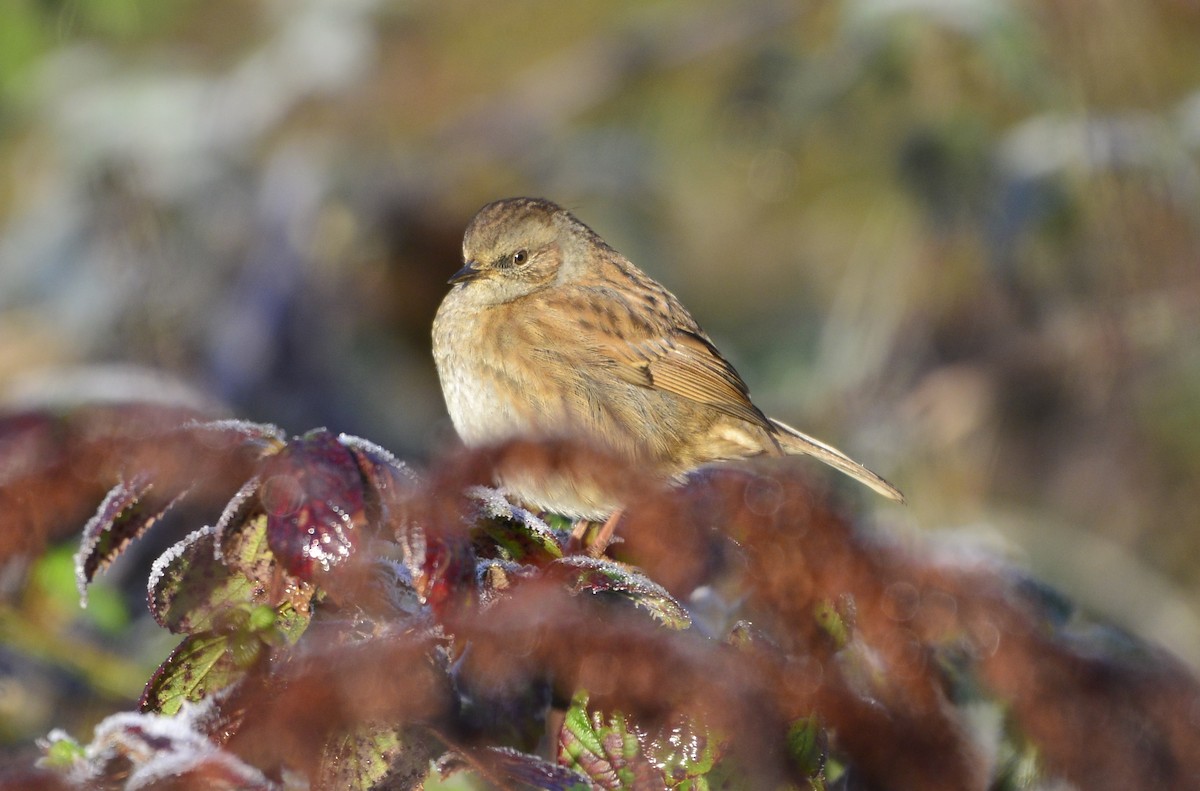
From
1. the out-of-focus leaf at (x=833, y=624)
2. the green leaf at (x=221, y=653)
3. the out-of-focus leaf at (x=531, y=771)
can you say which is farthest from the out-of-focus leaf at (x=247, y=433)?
the out-of-focus leaf at (x=833, y=624)

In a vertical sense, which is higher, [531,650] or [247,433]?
[247,433]

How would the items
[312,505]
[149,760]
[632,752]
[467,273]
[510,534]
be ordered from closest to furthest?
[149,760] < [312,505] < [632,752] < [510,534] < [467,273]

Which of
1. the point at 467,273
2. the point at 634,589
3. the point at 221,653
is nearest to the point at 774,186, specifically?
the point at 467,273

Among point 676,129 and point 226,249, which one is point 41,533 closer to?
point 226,249

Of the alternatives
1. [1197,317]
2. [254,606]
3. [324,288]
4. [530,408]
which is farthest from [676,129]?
[254,606]

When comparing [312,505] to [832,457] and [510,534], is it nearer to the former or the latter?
[510,534]

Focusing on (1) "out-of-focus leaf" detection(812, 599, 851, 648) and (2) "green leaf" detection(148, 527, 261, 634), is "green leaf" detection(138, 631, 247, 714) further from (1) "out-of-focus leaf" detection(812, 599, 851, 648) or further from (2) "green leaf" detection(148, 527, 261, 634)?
(1) "out-of-focus leaf" detection(812, 599, 851, 648)
